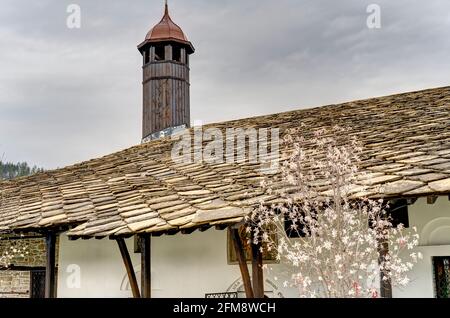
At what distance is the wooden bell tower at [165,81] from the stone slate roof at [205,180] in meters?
3.90

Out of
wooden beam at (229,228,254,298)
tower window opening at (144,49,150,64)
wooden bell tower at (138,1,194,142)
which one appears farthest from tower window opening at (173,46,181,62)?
wooden beam at (229,228,254,298)

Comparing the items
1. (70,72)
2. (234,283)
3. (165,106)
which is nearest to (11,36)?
(70,72)

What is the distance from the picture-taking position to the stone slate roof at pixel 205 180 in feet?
16.9

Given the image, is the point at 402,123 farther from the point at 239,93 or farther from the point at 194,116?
the point at 194,116

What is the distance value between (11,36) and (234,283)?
799 centimetres

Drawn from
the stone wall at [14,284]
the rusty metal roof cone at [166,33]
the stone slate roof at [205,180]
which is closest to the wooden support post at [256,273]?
the stone slate roof at [205,180]

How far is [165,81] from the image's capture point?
48.4 feet

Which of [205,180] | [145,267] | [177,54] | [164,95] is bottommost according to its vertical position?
[145,267]

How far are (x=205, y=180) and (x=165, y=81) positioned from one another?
8241mm

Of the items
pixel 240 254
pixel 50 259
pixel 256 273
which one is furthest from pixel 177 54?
pixel 256 273

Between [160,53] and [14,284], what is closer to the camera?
[14,284]

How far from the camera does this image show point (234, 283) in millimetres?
6891

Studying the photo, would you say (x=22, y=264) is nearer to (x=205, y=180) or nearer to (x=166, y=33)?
(x=205, y=180)
